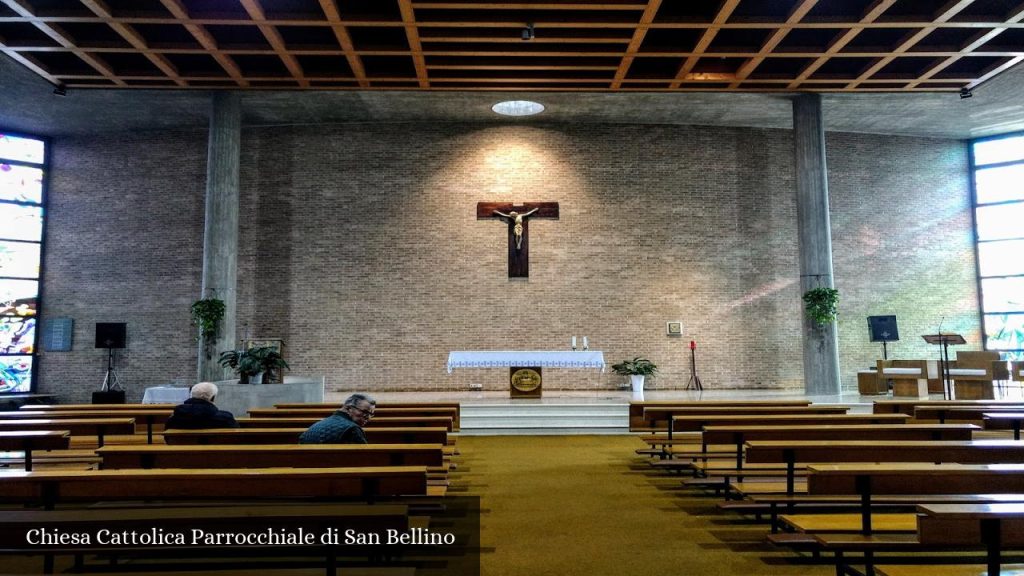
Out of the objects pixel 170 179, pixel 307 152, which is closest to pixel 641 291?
pixel 307 152

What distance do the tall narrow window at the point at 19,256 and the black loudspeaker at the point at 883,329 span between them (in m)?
16.4

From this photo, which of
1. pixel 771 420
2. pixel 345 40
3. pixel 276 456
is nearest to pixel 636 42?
pixel 345 40

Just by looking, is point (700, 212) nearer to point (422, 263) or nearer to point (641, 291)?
point (641, 291)

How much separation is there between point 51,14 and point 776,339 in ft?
43.7

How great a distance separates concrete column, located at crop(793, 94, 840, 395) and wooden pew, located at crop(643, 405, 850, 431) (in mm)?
5627

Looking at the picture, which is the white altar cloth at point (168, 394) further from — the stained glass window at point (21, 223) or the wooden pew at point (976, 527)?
the wooden pew at point (976, 527)

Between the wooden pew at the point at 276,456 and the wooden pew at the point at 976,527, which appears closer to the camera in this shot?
the wooden pew at the point at 976,527

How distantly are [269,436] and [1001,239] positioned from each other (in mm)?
15434

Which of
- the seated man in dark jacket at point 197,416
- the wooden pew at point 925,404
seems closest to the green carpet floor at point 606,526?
the seated man in dark jacket at point 197,416

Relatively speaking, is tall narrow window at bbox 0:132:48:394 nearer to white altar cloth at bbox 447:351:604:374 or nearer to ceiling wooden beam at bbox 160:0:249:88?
ceiling wooden beam at bbox 160:0:249:88

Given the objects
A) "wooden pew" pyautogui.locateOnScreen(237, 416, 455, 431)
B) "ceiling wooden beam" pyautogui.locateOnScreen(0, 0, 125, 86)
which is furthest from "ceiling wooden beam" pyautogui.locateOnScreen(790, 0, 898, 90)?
"ceiling wooden beam" pyautogui.locateOnScreen(0, 0, 125, 86)

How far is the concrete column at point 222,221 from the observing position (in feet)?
37.1

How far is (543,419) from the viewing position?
9883 millimetres

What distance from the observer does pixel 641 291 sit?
13766 millimetres
